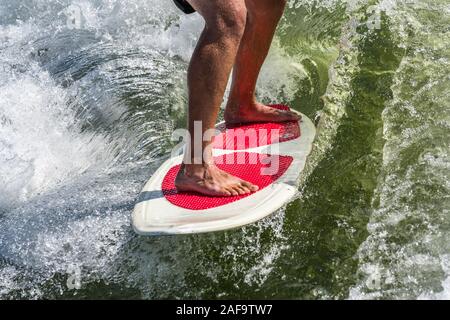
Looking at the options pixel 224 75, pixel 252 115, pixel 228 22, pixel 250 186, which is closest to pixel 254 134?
pixel 252 115

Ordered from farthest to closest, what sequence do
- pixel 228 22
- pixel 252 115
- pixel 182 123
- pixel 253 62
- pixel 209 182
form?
pixel 182 123
pixel 252 115
pixel 253 62
pixel 209 182
pixel 228 22

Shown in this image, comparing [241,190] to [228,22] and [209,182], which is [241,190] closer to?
[209,182]

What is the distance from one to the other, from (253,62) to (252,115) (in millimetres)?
290

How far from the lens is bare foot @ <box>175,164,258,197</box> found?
110 inches

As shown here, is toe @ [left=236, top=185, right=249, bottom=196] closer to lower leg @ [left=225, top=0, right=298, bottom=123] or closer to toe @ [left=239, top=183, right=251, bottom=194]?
toe @ [left=239, top=183, right=251, bottom=194]

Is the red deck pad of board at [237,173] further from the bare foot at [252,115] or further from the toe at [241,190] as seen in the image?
the bare foot at [252,115]

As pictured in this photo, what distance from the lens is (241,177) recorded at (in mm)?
2959

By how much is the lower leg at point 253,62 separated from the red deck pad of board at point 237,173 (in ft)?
1.04

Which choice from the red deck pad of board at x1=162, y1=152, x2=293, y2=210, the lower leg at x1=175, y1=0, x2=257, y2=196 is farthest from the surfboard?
the lower leg at x1=175, y1=0, x2=257, y2=196

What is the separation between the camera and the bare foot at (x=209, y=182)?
2797 millimetres

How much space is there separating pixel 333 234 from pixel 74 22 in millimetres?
3151

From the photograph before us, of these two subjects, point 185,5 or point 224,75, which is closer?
point 224,75

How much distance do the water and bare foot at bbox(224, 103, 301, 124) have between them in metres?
0.24

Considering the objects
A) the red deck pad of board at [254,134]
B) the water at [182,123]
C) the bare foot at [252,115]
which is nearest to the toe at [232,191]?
the water at [182,123]
